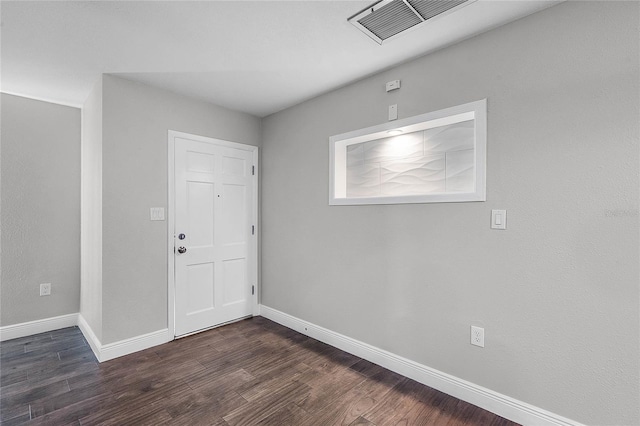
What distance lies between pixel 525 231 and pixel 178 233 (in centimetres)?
303

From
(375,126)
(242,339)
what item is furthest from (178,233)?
(375,126)

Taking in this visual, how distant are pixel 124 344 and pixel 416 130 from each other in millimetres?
3212

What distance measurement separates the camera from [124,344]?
270 cm

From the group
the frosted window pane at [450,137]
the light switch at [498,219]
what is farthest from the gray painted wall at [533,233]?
the frosted window pane at [450,137]

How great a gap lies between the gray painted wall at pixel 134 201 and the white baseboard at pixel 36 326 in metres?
1.28

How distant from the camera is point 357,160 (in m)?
2.98

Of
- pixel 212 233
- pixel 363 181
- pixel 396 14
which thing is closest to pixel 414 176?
pixel 363 181

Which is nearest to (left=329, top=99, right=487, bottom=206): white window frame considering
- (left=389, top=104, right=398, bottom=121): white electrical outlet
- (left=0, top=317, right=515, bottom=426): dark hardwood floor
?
(left=389, top=104, right=398, bottom=121): white electrical outlet

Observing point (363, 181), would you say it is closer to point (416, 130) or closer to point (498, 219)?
point (416, 130)

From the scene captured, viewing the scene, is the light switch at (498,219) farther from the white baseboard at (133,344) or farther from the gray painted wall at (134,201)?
the white baseboard at (133,344)

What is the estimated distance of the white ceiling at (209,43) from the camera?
5.90 ft

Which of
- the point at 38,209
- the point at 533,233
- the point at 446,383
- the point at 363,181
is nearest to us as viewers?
the point at 533,233

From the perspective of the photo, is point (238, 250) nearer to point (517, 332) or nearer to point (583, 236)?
point (517, 332)

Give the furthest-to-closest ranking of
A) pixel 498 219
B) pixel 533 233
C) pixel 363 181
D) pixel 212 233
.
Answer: pixel 212 233
pixel 363 181
pixel 498 219
pixel 533 233
